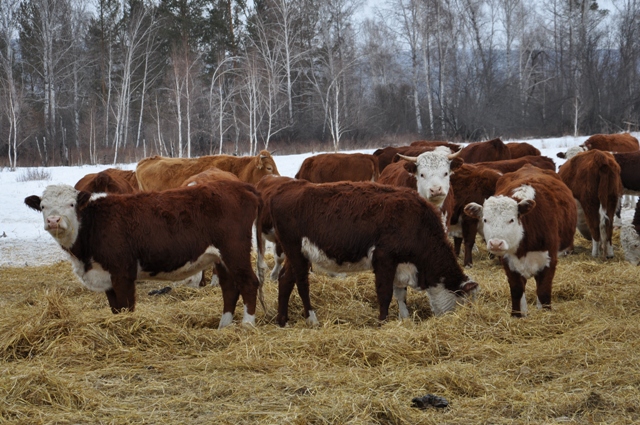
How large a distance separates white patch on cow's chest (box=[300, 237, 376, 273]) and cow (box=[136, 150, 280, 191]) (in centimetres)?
618

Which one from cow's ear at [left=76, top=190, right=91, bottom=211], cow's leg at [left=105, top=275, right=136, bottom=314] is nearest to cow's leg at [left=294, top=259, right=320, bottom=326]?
cow's leg at [left=105, top=275, right=136, bottom=314]

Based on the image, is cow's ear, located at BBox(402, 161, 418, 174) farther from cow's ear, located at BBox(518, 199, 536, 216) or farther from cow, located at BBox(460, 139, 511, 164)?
cow, located at BBox(460, 139, 511, 164)

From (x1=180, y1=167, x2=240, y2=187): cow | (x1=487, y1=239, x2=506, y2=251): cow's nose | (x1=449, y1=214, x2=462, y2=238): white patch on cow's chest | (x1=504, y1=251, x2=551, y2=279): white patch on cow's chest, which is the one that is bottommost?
(x1=449, y1=214, x2=462, y2=238): white patch on cow's chest

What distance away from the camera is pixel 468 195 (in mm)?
11891

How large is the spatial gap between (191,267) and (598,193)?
778cm

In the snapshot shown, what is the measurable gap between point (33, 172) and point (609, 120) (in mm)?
29342

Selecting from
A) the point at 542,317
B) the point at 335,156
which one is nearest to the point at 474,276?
the point at 542,317

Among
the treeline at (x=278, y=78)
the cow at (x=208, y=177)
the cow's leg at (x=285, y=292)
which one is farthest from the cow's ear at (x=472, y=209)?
the treeline at (x=278, y=78)

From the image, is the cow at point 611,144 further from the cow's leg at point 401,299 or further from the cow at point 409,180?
the cow's leg at point 401,299

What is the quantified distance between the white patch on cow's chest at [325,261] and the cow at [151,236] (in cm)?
63

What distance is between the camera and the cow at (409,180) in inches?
407

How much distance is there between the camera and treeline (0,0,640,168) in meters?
39.6

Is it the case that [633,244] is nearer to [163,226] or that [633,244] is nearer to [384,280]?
[384,280]

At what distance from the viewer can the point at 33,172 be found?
87.6ft
